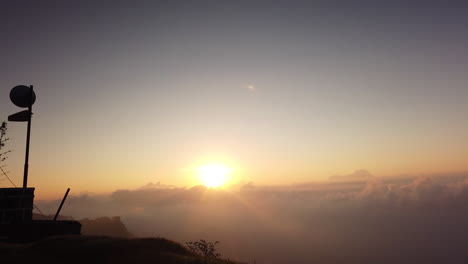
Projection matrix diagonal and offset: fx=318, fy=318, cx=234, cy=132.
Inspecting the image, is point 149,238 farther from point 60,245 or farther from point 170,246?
point 60,245

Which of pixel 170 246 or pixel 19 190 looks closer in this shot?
pixel 170 246

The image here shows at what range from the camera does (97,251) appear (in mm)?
20328

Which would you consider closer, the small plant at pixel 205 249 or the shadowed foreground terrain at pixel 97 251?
the shadowed foreground terrain at pixel 97 251

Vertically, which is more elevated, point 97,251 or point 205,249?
point 97,251

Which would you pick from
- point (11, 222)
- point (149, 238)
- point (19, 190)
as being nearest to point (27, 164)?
point (19, 190)

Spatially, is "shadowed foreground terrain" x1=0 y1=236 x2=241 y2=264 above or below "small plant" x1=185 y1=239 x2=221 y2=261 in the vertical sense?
above

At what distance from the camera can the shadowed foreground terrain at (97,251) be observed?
18.9 metres

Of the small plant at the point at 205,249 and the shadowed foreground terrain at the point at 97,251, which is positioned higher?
the shadowed foreground terrain at the point at 97,251

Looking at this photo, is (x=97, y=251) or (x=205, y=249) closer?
(x=97, y=251)

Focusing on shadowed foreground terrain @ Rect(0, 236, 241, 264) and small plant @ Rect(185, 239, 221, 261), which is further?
small plant @ Rect(185, 239, 221, 261)

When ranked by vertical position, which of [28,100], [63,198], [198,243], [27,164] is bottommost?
[198,243]

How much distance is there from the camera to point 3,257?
18.8m

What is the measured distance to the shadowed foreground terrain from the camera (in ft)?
62.0

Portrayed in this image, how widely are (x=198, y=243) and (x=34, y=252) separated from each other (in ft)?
35.8
